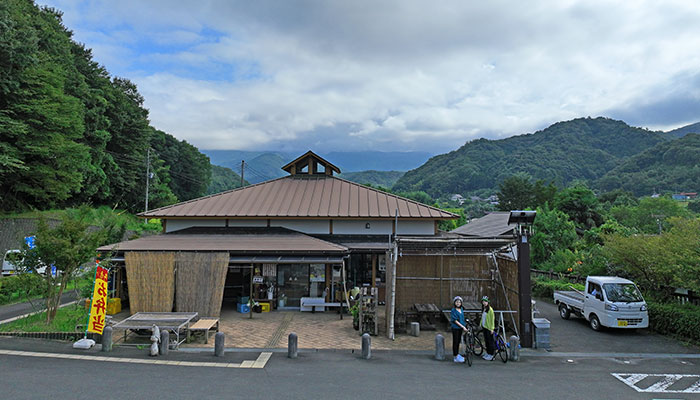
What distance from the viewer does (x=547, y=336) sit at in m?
10.4

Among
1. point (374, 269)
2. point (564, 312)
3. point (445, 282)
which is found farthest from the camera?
point (374, 269)

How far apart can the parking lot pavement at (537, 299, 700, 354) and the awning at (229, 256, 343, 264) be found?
7.67 m

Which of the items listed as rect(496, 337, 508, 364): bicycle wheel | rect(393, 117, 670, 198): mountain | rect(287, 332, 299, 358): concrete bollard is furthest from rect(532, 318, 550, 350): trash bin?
rect(393, 117, 670, 198): mountain

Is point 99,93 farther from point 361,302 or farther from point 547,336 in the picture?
point 547,336

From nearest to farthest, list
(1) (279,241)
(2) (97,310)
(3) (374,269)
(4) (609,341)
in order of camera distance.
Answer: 1. (2) (97,310)
2. (4) (609,341)
3. (1) (279,241)
4. (3) (374,269)

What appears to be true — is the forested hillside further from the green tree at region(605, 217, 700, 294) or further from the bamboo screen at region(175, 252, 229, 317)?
the green tree at region(605, 217, 700, 294)

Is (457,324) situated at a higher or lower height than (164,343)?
higher

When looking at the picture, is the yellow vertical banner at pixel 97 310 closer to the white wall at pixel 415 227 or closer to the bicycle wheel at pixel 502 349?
the bicycle wheel at pixel 502 349

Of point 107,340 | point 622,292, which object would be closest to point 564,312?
point 622,292

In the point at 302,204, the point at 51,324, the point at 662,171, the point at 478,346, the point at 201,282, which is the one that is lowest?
the point at 478,346

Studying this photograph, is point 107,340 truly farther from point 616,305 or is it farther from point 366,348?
point 616,305

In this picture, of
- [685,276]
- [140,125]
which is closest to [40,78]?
[140,125]

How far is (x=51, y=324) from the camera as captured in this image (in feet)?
37.6

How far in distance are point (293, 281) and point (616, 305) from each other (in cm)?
1149
